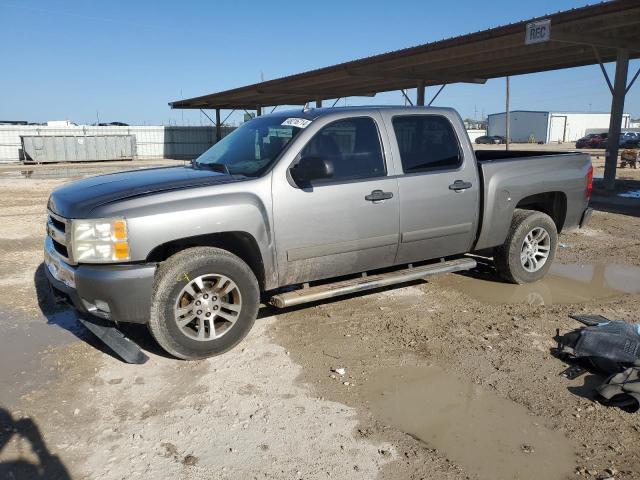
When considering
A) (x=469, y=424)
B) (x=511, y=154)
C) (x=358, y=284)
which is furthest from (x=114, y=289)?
(x=511, y=154)

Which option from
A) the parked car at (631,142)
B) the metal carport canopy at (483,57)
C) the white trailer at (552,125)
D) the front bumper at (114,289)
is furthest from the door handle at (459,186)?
the white trailer at (552,125)

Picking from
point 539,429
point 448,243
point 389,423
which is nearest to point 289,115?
point 448,243

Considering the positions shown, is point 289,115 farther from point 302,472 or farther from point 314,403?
point 302,472

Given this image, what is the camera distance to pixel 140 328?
4766mm

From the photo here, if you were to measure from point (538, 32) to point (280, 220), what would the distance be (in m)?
11.3

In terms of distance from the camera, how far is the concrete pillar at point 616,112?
48.8 ft

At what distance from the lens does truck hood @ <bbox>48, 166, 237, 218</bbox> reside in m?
3.76

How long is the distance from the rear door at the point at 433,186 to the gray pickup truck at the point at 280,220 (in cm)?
1

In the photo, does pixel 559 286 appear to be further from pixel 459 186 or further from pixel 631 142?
pixel 631 142

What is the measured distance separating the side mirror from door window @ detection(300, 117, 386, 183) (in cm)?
24

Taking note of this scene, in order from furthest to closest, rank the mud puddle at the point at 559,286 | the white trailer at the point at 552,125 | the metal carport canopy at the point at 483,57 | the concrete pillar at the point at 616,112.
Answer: the white trailer at the point at 552,125
the concrete pillar at the point at 616,112
the metal carport canopy at the point at 483,57
the mud puddle at the point at 559,286

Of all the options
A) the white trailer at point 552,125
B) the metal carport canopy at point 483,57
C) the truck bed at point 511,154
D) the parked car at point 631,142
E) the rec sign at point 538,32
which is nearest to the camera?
the truck bed at point 511,154

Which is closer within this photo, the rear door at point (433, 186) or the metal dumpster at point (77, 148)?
the rear door at point (433, 186)

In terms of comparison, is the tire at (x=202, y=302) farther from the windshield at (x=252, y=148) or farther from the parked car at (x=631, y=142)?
the parked car at (x=631, y=142)
